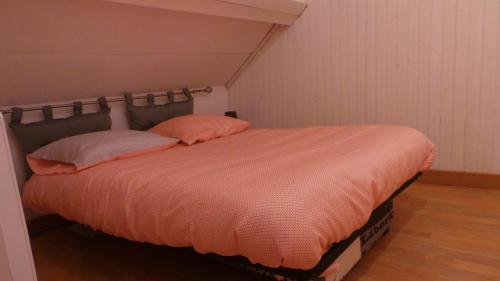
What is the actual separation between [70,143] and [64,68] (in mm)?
582

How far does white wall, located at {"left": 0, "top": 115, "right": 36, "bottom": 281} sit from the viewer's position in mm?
1166

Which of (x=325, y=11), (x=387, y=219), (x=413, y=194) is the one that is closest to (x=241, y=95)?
(x=325, y=11)

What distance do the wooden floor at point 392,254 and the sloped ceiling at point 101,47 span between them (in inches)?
41.4

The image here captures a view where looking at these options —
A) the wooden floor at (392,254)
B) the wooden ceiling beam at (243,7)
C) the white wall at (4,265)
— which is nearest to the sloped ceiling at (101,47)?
the wooden ceiling beam at (243,7)

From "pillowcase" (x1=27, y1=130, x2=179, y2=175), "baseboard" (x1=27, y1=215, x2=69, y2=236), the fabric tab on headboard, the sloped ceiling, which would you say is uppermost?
the sloped ceiling

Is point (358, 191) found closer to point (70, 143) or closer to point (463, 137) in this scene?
point (70, 143)

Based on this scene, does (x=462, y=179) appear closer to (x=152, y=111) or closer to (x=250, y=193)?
(x=250, y=193)

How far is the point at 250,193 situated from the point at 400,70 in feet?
A: 7.26

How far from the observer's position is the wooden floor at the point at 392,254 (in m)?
1.78

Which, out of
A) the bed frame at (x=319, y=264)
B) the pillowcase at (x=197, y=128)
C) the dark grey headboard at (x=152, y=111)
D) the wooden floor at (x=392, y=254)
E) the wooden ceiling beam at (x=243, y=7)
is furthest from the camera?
the dark grey headboard at (x=152, y=111)

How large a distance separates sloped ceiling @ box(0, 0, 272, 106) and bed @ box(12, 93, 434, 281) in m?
0.68

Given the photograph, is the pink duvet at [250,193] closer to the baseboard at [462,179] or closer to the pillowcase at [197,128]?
the pillowcase at [197,128]

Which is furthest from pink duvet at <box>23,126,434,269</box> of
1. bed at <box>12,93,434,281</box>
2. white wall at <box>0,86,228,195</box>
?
white wall at <box>0,86,228,195</box>

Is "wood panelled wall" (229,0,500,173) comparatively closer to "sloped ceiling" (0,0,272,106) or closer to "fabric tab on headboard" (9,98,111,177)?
"sloped ceiling" (0,0,272,106)
